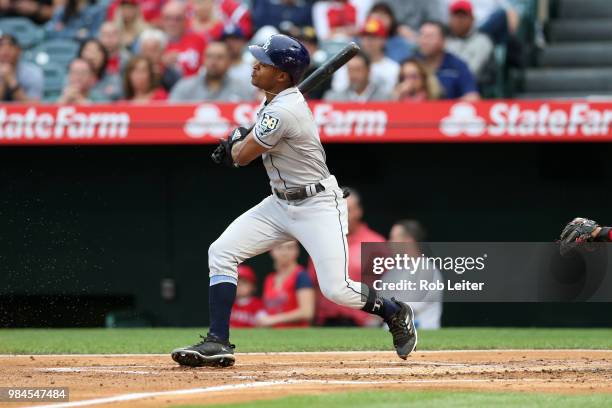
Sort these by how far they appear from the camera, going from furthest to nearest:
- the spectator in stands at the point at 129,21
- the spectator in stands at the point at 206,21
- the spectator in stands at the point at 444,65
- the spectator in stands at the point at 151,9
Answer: the spectator in stands at the point at 151,9, the spectator in stands at the point at 129,21, the spectator in stands at the point at 206,21, the spectator in stands at the point at 444,65

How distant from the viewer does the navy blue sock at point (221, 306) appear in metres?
5.91

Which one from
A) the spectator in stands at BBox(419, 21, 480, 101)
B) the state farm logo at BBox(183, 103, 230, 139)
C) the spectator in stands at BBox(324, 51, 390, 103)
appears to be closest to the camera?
the state farm logo at BBox(183, 103, 230, 139)

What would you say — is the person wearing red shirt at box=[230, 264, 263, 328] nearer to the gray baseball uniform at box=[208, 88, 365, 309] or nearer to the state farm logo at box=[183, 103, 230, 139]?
the state farm logo at box=[183, 103, 230, 139]

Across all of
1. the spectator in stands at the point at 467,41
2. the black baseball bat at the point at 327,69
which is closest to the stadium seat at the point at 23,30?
the spectator in stands at the point at 467,41

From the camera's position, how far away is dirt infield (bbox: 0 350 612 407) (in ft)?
16.1

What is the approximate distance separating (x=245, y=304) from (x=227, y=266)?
3820 mm

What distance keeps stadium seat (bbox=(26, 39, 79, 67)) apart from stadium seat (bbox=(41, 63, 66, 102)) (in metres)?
0.09

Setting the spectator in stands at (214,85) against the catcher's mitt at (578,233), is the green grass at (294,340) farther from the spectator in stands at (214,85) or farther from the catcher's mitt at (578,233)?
the spectator in stands at (214,85)

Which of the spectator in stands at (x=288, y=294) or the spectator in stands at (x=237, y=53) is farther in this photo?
the spectator in stands at (x=237, y=53)

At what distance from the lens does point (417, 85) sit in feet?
31.7

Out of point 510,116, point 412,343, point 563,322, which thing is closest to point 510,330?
point 563,322

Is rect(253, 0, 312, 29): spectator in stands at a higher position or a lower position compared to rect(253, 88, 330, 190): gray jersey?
higher

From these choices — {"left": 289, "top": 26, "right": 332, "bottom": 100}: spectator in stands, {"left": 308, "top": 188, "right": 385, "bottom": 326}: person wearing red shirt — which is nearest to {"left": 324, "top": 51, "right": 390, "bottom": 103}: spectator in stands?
{"left": 289, "top": 26, "right": 332, "bottom": 100}: spectator in stands

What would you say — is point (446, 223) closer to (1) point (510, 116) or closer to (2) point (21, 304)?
(1) point (510, 116)
